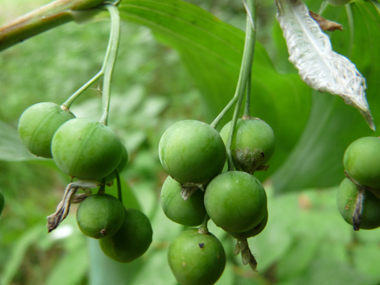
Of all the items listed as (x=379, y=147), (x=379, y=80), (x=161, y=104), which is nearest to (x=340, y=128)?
(x=379, y=80)

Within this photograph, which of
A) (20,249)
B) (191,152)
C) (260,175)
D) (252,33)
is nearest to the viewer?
(191,152)

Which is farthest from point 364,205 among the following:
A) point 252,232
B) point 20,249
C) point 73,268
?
point 20,249

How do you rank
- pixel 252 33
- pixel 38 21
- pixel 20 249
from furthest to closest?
pixel 20 249
pixel 38 21
pixel 252 33

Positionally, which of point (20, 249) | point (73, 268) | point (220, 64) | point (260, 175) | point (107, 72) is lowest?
point (20, 249)

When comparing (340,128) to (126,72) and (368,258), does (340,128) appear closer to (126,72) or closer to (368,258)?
(368,258)

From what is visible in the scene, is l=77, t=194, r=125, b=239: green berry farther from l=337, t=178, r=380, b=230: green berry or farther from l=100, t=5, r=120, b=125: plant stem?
l=337, t=178, r=380, b=230: green berry

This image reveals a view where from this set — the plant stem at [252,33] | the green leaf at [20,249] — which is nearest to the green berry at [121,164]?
the plant stem at [252,33]

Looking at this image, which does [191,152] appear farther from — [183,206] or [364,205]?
[364,205]
